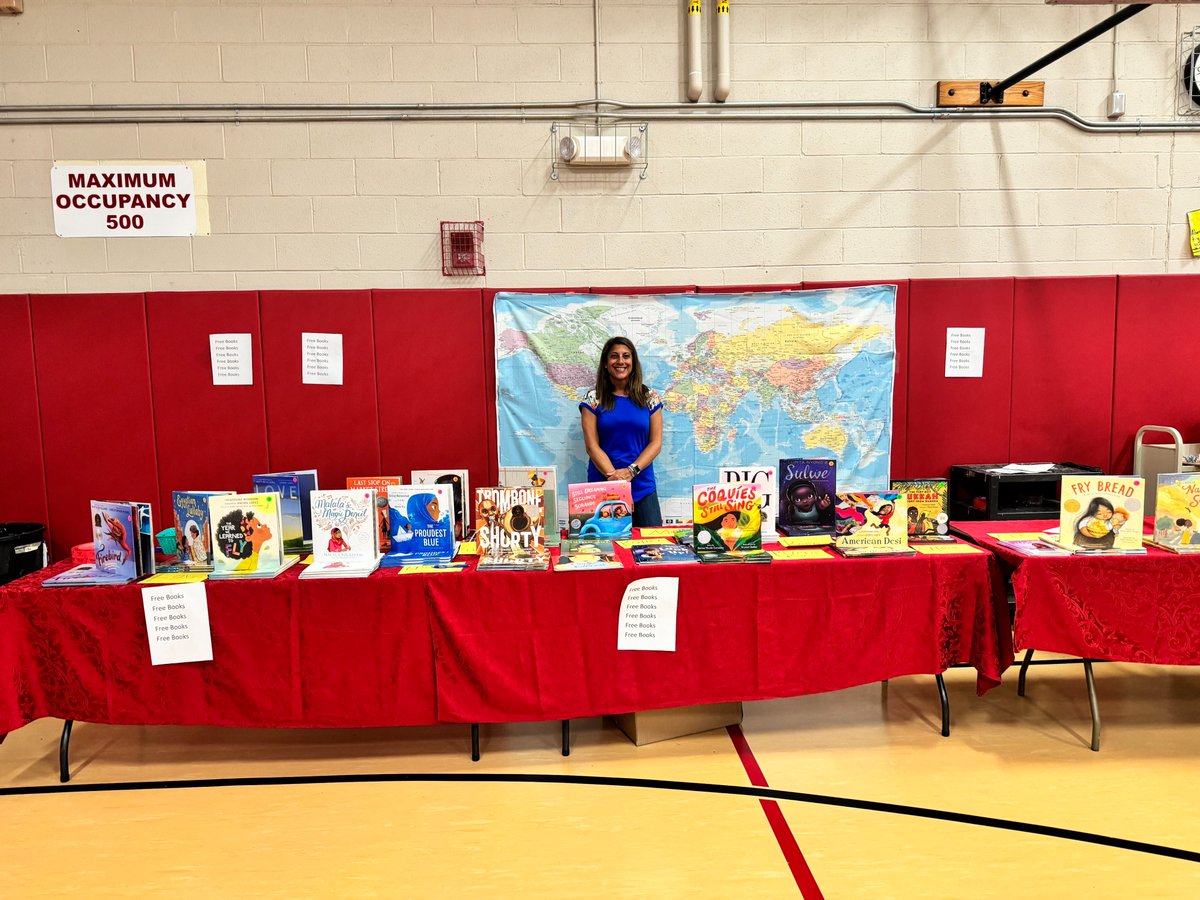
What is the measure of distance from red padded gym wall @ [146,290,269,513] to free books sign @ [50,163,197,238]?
413 millimetres

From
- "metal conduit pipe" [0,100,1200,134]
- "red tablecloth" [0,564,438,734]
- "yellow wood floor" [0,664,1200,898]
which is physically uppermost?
"metal conduit pipe" [0,100,1200,134]

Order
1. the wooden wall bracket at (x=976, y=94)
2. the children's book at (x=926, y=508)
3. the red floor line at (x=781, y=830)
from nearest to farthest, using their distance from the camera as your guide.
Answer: the red floor line at (x=781, y=830)
the children's book at (x=926, y=508)
the wooden wall bracket at (x=976, y=94)

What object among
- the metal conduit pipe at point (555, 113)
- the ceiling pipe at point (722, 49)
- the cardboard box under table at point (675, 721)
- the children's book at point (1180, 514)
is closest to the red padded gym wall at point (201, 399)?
the metal conduit pipe at point (555, 113)

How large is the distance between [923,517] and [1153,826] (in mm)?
1329

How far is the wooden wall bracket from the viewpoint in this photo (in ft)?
15.4

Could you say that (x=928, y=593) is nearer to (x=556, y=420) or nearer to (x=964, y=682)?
(x=964, y=682)

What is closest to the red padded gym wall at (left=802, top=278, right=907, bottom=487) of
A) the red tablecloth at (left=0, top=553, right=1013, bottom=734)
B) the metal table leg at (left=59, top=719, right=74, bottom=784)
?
the red tablecloth at (left=0, top=553, right=1013, bottom=734)

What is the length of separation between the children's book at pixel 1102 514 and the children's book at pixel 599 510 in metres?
1.75

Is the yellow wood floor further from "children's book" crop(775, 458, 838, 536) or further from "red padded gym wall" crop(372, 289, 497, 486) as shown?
"red padded gym wall" crop(372, 289, 497, 486)

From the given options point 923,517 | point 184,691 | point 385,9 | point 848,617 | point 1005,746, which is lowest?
point 1005,746

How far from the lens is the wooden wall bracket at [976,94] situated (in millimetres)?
4695

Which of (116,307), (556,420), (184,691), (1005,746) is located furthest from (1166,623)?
(116,307)

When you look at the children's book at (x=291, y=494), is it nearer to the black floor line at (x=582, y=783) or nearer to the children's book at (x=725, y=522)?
the black floor line at (x=582, y=783)

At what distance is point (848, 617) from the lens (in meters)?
3.14
